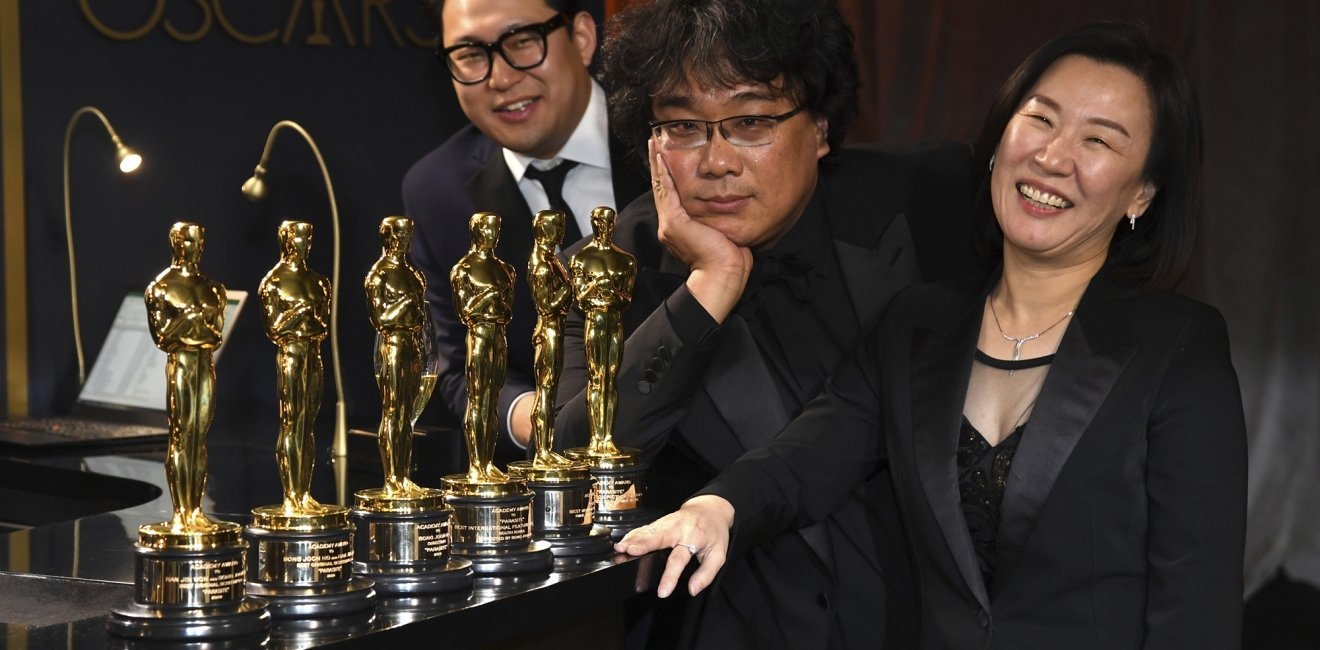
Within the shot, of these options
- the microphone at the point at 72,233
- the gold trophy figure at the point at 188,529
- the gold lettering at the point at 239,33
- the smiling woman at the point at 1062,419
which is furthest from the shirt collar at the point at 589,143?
the gold trophy figure at the point at 188,529

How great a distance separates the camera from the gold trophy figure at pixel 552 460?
1835 millimetres

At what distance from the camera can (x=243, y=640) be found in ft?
4.48

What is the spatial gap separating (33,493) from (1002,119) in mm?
2269

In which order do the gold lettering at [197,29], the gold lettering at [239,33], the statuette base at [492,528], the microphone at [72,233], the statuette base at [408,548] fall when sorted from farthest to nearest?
the gold lettering at [239,33] → the gold lettering at [197,29] → the microphone at [72,233] → the statuette base at [492,528] → the statuette base at [408,548]

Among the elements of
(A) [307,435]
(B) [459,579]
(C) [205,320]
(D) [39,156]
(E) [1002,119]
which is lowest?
(B) [459,579]

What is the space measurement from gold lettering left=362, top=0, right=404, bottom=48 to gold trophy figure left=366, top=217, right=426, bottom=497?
3393 millimetres

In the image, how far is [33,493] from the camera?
335cm

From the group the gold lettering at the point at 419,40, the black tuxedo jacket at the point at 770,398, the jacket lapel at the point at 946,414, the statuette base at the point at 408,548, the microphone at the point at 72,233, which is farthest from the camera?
the gold lettering at the point at 419,40

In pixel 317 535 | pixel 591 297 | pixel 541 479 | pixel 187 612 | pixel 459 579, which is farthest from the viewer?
pixel 591 297

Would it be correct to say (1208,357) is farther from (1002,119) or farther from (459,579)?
(459,579)

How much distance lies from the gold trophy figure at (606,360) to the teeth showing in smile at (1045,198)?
55 centimetres

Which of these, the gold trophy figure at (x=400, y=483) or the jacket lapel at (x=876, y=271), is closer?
the gold trophy figure at (x=400, y=483)

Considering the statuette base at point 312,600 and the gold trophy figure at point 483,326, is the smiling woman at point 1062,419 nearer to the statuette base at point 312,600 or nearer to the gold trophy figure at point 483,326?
the gold trophy figure at point 483,326

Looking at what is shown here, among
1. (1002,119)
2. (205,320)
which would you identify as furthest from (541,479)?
(1002,119)
